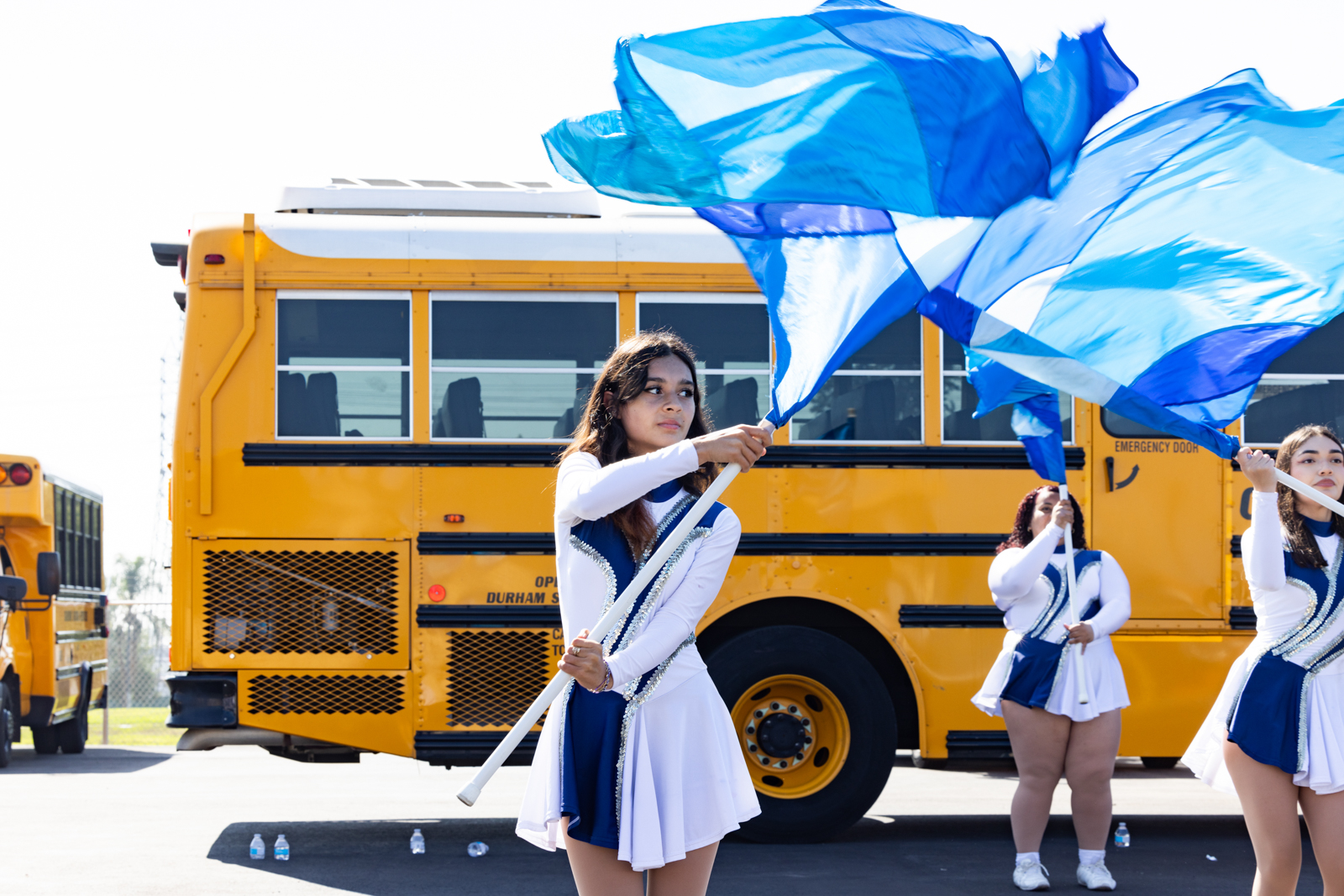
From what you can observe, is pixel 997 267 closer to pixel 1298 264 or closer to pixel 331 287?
pixel 1298 264

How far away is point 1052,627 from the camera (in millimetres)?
5980

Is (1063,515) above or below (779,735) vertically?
above

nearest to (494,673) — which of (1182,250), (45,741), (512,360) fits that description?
(512,360)

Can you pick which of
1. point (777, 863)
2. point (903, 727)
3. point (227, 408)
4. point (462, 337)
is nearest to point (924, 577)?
point (903, 727)

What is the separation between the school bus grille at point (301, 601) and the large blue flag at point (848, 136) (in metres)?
3.97

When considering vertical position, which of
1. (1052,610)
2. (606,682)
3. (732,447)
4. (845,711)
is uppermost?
(732,447)

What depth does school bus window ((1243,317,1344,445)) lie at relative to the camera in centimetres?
721

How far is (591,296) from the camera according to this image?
23.4 ft

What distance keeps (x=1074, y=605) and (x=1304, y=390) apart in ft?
7.85

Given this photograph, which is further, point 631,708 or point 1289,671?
point 1289,671

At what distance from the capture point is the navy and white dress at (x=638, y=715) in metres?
2.85

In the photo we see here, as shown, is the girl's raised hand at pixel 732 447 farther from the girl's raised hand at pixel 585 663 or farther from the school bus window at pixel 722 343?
the school bus window at pixel 722 343

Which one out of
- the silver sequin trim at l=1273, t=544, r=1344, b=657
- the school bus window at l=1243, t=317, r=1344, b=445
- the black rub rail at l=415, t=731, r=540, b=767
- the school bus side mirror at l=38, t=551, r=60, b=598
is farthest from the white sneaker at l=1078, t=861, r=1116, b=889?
the school bus side mirror at l=38, t=551, r=60, b=598

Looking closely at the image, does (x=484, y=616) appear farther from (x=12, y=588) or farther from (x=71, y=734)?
(x=71, y=734)
